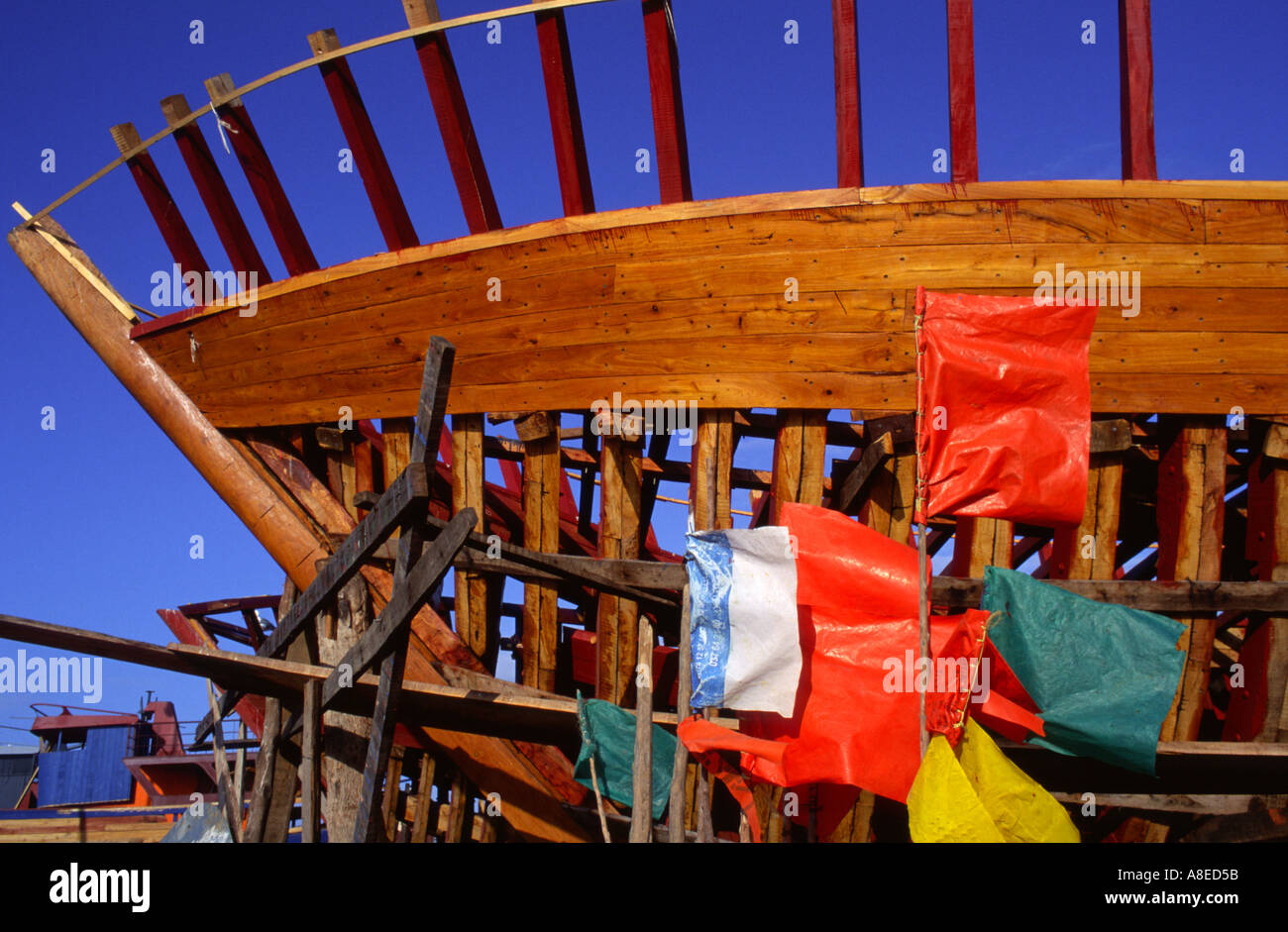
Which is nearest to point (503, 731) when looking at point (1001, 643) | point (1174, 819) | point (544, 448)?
point (544, 448)

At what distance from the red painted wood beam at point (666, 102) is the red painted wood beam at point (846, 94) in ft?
3.27

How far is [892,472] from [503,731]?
2997mm

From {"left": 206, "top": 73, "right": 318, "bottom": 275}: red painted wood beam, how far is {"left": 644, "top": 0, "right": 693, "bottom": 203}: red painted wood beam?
2.99 metres

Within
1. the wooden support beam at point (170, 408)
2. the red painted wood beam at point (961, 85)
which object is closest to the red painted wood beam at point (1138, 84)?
the red painted wood beam at point (961, 85)

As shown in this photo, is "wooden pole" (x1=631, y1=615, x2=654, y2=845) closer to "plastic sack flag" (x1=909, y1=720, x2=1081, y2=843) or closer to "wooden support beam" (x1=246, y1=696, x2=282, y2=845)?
"plastic sack flag" (x1=909, y1=720, x2=1081, y2=843)

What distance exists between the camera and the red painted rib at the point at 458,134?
21.9 feet

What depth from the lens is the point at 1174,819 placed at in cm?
623

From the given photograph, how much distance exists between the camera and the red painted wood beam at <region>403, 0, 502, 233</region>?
668 cm

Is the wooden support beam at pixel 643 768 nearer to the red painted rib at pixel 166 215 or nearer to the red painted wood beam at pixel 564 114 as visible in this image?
the red painted wood beam at pixel 564 114

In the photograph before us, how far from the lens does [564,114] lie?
646 centimetres

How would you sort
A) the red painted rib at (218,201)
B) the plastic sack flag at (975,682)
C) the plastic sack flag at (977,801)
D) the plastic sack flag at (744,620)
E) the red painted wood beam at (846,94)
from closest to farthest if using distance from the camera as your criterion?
the plastic sack flag at (977,801)
the plastic sack flag at (975,682)
the plastic sack flag at (744,620)
the red painted wood beam at (846,94)
the red painted rib at (218,201)

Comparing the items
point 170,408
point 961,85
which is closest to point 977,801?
point 961,85

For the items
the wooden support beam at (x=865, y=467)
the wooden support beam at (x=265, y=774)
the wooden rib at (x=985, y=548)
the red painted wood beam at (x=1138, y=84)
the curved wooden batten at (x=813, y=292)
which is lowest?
the wooden support beam at (x=265, y=774)
